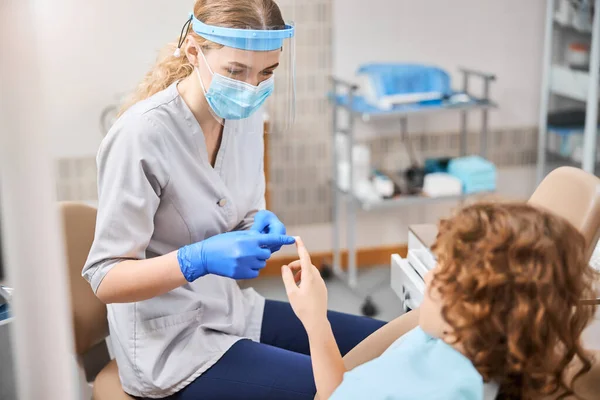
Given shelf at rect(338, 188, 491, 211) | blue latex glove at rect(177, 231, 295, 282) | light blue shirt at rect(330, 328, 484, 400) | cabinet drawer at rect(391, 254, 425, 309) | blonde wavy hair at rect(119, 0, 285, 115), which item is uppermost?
blonde wavy hair at rect(119, 0, 285, 115)

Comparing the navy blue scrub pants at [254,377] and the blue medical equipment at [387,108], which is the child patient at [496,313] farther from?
the blue medical equipment at [387,108]

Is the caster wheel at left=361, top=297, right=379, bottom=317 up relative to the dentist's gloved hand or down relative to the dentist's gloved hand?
down

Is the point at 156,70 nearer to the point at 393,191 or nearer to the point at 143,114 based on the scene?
the point at 143,114

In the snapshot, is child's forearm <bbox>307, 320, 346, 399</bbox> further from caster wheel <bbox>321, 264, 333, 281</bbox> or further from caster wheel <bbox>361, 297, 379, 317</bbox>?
caster wheel <bbox>321, 264, 333, 281</bbox>

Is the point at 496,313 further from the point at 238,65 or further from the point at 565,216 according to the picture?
the point at 238,65

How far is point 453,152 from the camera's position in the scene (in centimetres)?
350

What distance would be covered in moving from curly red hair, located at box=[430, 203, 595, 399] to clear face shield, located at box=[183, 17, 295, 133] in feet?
1.74

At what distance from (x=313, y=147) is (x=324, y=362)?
89.4 inches

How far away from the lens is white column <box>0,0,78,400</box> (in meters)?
0.56

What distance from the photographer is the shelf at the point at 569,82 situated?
10.6 ft

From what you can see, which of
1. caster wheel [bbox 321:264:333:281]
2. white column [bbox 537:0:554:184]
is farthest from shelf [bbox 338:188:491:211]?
white column [bbox 537:0:554:184]

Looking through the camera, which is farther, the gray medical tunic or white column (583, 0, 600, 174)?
white column (583, 0, 600, 174)

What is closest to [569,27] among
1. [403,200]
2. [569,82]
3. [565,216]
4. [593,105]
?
[569,82]

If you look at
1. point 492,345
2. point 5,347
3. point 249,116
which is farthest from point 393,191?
point 5,347
